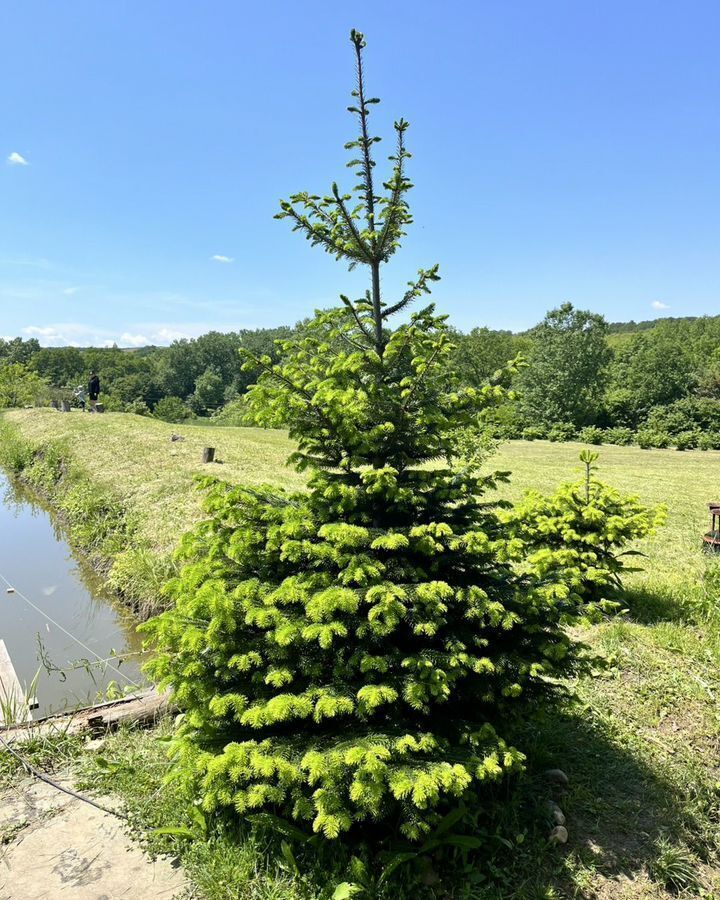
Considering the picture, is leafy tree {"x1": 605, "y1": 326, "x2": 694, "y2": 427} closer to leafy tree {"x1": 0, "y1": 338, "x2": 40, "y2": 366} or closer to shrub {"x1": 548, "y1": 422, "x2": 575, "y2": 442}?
shrub {"x1": 548, "y1": 422, "x2": 575, "y2": 442}

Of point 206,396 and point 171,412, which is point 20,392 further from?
point 206,396

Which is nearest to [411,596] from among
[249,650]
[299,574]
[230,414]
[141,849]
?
[299,574]

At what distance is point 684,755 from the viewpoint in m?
3.88

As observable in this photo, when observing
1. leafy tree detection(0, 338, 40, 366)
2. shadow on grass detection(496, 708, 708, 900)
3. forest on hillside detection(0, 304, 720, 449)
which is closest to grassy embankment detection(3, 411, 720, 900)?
shadow on grass detection(496, 708, 708, 900)

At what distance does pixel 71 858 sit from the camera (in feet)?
10.1

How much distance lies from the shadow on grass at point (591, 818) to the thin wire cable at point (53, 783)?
7.66 ft

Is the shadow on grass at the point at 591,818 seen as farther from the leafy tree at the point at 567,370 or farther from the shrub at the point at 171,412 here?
the shrub at the point at 171,412

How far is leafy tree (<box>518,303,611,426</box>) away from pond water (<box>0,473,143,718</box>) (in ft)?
124

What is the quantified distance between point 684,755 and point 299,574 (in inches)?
126

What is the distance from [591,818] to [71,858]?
311cm

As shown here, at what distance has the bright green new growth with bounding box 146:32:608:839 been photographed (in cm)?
268

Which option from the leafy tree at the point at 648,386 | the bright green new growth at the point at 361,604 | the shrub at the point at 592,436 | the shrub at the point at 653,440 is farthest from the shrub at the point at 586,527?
the leafy tree at the point at 648,386

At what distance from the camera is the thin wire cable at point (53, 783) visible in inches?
135

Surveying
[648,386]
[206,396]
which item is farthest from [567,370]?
[206,396]
